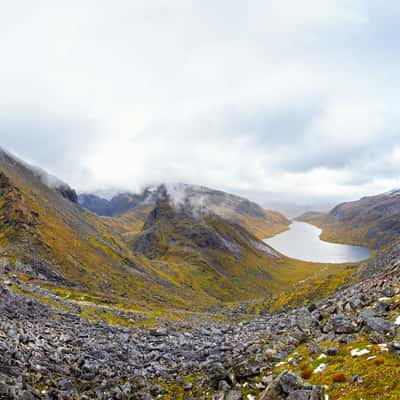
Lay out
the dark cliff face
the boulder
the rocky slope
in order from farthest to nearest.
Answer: the dark cliff face, the rocky slope, the boulder

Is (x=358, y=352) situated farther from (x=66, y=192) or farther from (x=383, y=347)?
(x=66, y=192)

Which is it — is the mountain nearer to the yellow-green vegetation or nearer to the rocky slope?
the rocky slope

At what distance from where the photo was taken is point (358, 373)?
13617 mm

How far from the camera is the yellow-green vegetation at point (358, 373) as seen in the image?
1181cm

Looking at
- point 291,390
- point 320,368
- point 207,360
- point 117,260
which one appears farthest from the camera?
point 117,260

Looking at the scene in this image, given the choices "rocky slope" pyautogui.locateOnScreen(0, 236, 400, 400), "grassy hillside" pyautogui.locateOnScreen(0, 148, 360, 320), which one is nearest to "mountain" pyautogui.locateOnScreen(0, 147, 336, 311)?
"grassy hillside" pyautogui.locateOnScreen(0, 148, 360, 320)

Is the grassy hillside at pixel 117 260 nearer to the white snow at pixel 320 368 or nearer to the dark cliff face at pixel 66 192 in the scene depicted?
the dark cliff face at pixel 66 192

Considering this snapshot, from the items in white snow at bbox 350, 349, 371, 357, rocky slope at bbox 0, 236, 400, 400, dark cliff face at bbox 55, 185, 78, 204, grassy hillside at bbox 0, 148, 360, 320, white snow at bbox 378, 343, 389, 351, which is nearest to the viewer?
rocky slope at bbox 0, 236, 400, 400

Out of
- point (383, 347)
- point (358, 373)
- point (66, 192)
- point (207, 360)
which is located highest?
point (66, 192)

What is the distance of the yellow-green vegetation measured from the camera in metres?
11.8

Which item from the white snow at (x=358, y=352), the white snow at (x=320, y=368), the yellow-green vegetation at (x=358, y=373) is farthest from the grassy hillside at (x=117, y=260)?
the white snow at (x=358, y=352)

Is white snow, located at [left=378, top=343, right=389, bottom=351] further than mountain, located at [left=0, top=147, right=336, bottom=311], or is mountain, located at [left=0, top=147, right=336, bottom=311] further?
mountain, located at [left=0, top=147, right=336, bottom=311]

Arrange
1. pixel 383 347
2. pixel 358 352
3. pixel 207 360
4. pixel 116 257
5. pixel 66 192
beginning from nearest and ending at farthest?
pixel 383 347 < pixel 358 352 < pixel 207 360 < pixel 116 257 < pixel 66 192

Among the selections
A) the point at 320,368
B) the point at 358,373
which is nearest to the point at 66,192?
the point at 320,368
